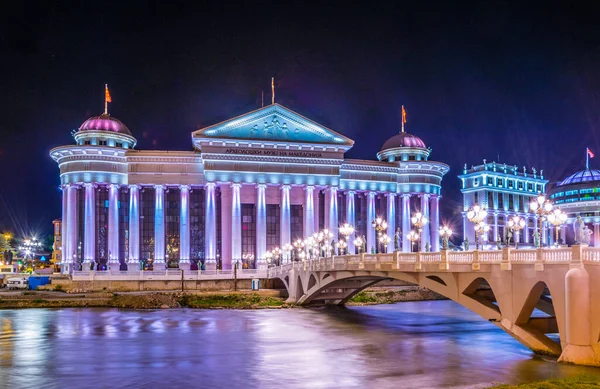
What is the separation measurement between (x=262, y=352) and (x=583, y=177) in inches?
5009

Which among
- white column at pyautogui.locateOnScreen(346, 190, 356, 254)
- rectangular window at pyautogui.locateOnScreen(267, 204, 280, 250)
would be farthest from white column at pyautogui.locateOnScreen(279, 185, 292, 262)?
white column at pyautogui.locateOnScreen(346, 190, 356, 254)

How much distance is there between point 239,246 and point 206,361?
6330cm

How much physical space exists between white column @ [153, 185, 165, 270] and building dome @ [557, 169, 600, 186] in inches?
3774

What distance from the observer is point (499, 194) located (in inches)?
5143

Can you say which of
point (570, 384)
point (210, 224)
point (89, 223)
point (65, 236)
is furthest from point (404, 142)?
point (570, 384)

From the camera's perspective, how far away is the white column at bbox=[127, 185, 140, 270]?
10356 centimetres

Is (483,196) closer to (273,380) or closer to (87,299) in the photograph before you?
(87,299)

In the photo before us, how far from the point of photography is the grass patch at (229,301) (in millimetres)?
78062

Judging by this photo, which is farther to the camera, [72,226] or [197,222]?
[197,222]

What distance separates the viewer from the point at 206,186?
105 m

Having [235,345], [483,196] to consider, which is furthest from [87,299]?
[483,196]

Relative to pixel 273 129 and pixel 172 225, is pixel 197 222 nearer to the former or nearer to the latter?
pixel 172 225

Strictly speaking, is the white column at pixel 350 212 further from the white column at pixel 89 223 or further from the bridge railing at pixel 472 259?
the bridge railing at pixel 472 259

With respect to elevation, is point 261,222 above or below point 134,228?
above
